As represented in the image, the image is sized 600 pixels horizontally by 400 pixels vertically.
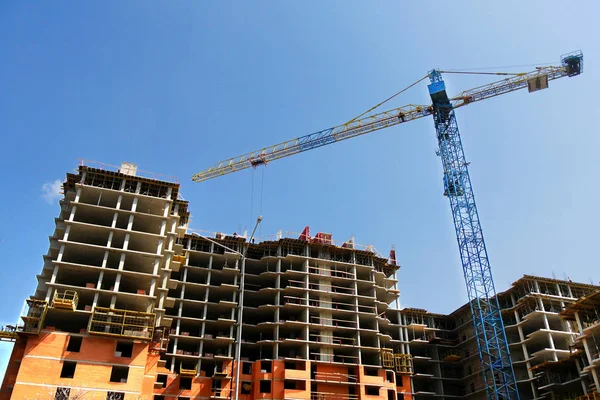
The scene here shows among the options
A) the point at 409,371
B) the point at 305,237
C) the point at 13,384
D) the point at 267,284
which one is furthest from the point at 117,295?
the point at 409,371

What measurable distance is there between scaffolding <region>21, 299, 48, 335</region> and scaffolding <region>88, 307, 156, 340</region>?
5.59 metres

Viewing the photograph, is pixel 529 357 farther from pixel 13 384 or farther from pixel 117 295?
pixel 13 384

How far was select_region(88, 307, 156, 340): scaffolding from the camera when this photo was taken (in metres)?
65.3

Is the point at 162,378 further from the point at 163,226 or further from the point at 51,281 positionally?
the point at 163,226

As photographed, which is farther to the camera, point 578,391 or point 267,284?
point 267,284

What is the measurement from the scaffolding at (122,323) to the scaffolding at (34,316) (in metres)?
5.59

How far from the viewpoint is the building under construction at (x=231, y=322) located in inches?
2525

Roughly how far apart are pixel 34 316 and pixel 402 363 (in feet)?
185

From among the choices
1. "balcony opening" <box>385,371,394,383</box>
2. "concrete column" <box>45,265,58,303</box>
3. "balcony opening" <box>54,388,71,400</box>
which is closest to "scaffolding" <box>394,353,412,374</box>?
"balcony opening" <box>385,371,394,383</box>

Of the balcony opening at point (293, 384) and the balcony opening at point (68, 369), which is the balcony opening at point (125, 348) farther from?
the balcony opening at point (293, 384)

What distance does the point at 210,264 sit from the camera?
283 feet

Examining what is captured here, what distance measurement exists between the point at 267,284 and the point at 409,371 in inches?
1090

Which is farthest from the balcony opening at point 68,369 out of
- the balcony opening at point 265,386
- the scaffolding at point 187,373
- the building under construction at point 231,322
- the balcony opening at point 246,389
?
the balcony opening at point 265,386

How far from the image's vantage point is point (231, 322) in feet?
267
